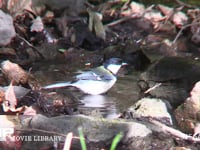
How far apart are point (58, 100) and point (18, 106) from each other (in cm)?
49

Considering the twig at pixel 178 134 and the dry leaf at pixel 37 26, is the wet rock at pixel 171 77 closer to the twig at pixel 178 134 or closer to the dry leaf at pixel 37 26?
the twig at pixel 178 134

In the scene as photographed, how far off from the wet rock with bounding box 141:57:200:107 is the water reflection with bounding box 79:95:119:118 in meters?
0.50

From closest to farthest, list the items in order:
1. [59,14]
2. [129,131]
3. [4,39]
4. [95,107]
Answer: [129,131] < [95,107] < [4,39] < [59,14]

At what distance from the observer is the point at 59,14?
9.54m

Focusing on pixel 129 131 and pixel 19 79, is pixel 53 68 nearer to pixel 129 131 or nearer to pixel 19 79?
pixel 19 79

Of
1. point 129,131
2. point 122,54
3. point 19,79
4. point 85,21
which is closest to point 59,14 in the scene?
point 85,21

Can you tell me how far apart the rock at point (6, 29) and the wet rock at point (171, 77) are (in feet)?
7.24

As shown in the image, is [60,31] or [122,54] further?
[60,31]

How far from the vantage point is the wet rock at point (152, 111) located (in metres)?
5.32

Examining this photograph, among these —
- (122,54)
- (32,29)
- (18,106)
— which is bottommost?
(18,106)

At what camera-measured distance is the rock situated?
26.7 feet

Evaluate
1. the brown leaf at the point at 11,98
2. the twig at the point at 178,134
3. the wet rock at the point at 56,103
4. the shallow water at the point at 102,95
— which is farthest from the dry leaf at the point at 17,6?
the twig at the point at 178,134

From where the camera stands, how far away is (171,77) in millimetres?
6902

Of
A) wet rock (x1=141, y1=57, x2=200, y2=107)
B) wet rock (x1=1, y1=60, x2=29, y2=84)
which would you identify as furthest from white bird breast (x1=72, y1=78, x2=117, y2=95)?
wet rock (x1=1, y1=60, x2=29, y2=84)
